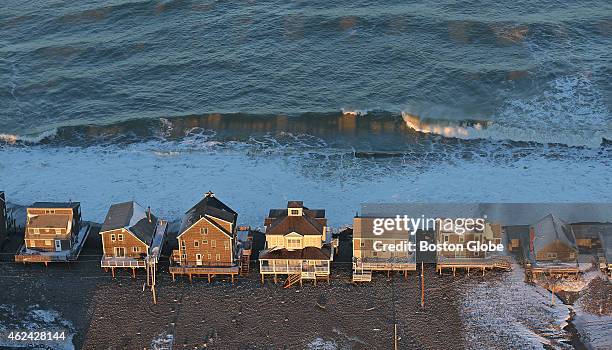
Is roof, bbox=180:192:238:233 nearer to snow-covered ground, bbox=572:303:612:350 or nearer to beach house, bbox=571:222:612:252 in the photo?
snow-covered ground, bbox=572:303:612:350

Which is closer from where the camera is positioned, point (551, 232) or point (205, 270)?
point (205, 270)

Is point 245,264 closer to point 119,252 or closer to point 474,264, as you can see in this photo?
point 119,252

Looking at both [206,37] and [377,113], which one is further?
[206,37]

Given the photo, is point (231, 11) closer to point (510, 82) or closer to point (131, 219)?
point (510, 82)

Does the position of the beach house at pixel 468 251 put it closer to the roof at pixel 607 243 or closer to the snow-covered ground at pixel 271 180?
the roof at pixel 607 243

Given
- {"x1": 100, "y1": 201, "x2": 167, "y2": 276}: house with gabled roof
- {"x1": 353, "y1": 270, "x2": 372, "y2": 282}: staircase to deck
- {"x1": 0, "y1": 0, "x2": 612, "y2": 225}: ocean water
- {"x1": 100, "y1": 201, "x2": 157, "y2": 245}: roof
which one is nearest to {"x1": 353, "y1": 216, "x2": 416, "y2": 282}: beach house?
{"x1": 353, "y1": 270, "x2": 372, "y2": 282}: staircase to deck

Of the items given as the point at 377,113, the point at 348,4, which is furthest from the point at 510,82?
the point at 348,4

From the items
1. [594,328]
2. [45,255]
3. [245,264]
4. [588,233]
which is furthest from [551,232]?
[45,255]
